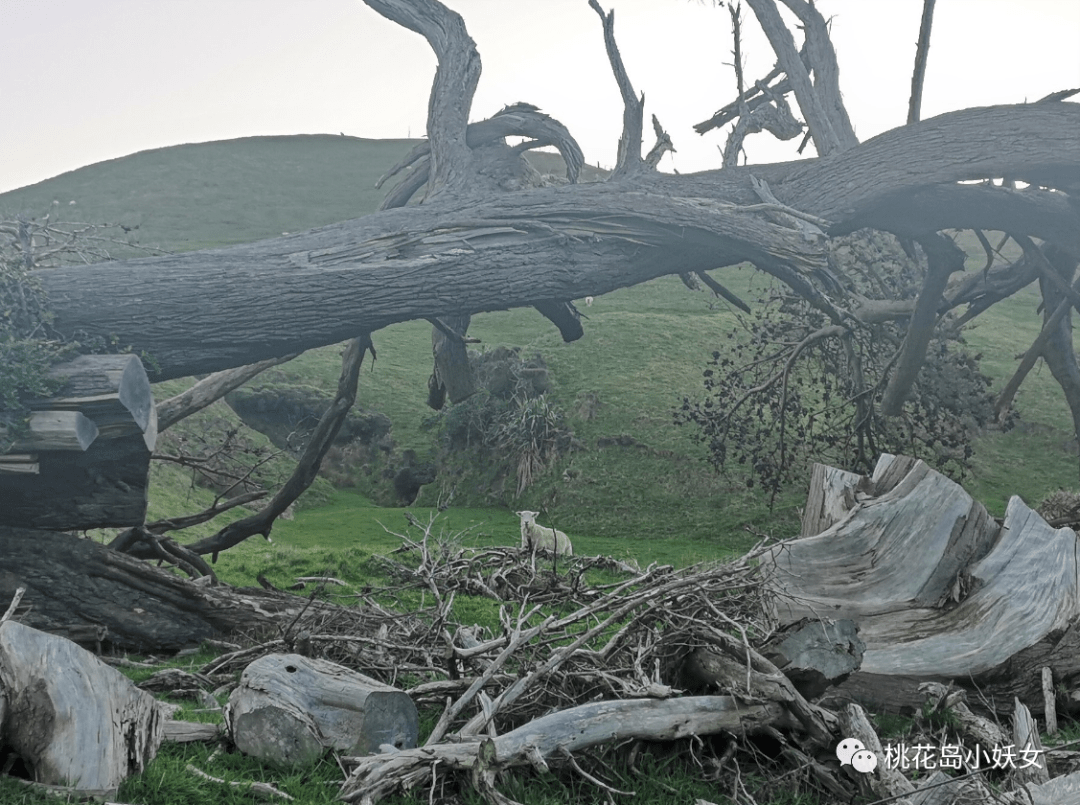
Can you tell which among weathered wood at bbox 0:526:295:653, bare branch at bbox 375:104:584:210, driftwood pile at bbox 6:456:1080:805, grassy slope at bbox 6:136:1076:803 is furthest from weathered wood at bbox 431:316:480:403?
driftwood pile at bbox 6:456:1080:805

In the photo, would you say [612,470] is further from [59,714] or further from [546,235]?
[59,714]

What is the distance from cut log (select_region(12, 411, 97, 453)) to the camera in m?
6.53

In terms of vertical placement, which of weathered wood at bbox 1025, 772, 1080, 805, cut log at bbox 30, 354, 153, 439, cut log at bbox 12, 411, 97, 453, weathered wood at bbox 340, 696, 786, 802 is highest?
cut log at bbox 30, 354, 153, 439

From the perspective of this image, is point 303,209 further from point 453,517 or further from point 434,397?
point 434,397

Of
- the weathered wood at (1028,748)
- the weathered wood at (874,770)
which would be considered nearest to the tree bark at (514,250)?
the weathered wood at (1028,748)

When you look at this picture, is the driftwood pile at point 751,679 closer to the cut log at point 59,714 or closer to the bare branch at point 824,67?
the cut log at point 59,714

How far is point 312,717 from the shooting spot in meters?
4.73

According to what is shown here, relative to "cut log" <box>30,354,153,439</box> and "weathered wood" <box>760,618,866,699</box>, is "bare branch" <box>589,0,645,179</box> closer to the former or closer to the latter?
"cut log" <box>30,354,153,439</box>

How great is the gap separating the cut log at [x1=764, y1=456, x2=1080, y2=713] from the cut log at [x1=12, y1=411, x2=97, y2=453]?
4.68m

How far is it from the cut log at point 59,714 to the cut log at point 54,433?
2609mm

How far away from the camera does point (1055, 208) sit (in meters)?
10.1

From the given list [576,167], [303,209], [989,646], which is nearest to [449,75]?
[576,167]

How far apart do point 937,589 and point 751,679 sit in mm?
2350

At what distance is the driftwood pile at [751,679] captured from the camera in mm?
4293
